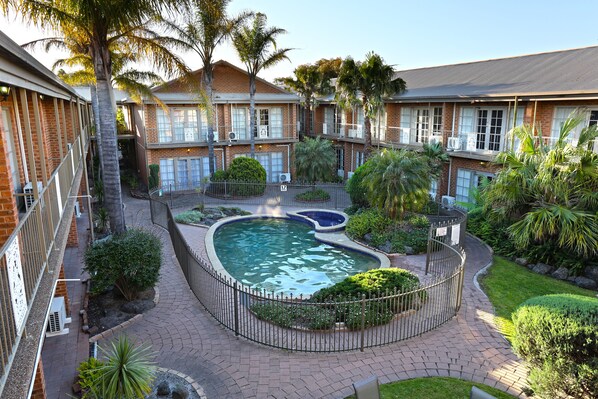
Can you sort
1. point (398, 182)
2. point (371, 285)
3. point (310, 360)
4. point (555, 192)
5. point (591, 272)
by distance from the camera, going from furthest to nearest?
1. point (398, 182)
2. point (555, 192)
3. point (591, 272)
4. point (371, 285)
5. point (310, 360)

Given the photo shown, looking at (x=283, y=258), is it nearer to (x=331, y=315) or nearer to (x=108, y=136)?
(x=331, y=315)

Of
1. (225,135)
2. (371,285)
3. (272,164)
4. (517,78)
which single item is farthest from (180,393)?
(272,164)

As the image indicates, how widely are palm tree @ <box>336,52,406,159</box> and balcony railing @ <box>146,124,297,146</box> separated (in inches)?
242

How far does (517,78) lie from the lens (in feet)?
67.4

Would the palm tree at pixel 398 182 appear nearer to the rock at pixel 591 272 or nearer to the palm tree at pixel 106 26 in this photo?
the rock at pixel 591 272

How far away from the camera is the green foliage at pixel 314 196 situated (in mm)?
23922

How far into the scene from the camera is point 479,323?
10047 millimetres

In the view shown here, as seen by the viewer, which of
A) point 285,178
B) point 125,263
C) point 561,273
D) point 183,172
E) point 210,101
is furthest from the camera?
point 285,178

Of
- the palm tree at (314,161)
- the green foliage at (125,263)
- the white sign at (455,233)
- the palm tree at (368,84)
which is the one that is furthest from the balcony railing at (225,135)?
the white sign at (455,233)

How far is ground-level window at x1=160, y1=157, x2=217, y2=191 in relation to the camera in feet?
86.5

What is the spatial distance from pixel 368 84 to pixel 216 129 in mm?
10136

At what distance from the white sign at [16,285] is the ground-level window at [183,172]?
73.1 ft

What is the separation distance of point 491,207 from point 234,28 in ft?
55.2

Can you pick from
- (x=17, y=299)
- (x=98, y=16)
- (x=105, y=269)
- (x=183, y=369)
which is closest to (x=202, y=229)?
(x=105, y=269)
